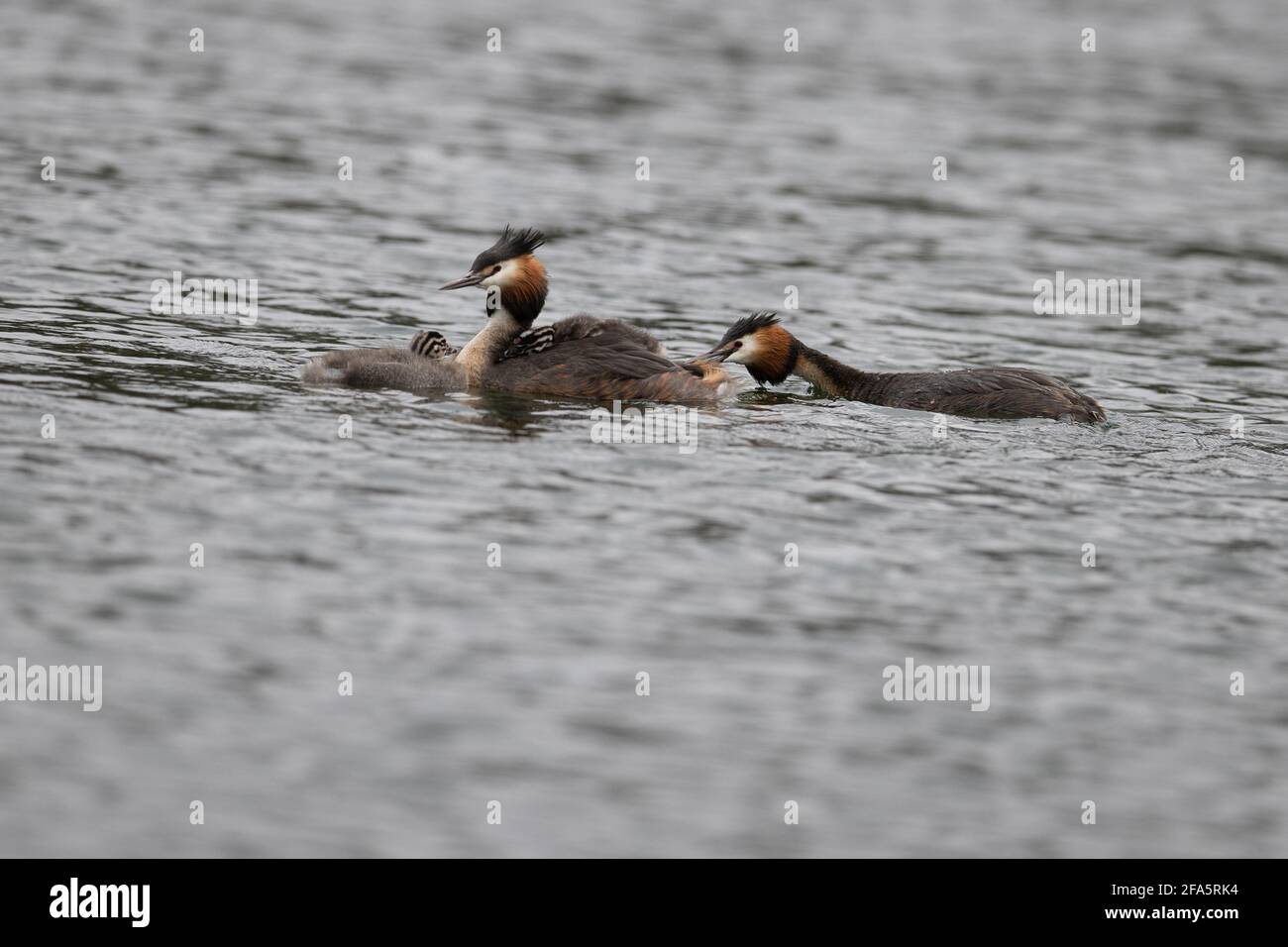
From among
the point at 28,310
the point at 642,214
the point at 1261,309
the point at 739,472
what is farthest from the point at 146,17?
the point at 739,472

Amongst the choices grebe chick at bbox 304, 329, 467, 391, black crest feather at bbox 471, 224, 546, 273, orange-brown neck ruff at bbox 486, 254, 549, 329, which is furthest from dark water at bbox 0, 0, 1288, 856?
black crest feather at bbox 471, 224, 546, 273

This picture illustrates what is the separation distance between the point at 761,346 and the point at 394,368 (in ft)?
10.6

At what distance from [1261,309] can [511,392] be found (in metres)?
9.81

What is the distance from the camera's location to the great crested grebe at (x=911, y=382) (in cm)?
1464

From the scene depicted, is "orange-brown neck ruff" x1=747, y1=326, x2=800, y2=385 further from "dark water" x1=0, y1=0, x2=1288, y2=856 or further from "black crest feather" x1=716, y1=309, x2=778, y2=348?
"dark water" x1=0, y1=0, x2=1288, y2=856

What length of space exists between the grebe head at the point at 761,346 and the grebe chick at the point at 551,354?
0.29 meters

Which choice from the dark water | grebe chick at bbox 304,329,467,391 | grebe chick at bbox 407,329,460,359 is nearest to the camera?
the dark water

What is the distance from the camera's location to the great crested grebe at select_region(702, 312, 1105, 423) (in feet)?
48.0

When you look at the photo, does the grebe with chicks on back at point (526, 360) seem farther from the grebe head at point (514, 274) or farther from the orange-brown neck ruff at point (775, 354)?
the orange-brown neck ruff at point (775, 354)

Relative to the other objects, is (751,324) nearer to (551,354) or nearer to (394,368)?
(551,354)

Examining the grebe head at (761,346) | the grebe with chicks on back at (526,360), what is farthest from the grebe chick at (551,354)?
the grebe head at (761,346)

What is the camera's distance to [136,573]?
984 cm

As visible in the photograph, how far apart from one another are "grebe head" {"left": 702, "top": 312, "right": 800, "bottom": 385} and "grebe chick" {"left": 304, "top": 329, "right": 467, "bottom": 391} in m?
2.35

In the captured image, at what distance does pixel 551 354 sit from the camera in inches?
575
